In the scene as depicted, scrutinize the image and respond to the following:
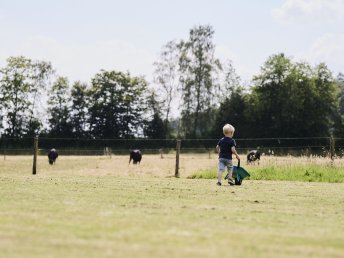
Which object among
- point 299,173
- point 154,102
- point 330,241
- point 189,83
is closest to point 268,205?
point 330,241

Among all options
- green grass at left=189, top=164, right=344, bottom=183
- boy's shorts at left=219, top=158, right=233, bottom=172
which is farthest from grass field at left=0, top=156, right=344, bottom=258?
green grass at left=189, top=164, right=344, bottom=183

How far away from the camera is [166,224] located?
6.52 metres

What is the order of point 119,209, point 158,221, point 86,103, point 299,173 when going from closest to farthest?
point 158,221 → point 119,209 → point 299,173 → point 86,103

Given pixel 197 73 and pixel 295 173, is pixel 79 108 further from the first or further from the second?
pixel 295 173

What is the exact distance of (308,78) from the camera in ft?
247

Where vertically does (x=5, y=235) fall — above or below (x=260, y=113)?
below

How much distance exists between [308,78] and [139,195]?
68438mm

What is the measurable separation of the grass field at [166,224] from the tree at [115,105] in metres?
68.3

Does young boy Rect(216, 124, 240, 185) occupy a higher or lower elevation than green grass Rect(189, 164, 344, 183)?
higher

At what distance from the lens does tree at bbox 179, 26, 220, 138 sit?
226 ft

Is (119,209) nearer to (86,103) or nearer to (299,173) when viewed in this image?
(299,173)

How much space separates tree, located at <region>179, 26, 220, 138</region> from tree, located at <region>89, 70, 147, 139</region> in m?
13.2

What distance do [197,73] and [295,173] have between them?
170 ft

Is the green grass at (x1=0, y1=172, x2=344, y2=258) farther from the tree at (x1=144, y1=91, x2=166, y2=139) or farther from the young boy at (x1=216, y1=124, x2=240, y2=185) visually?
the tree at (x1=144, y1=91, x2=166, y2=139)
